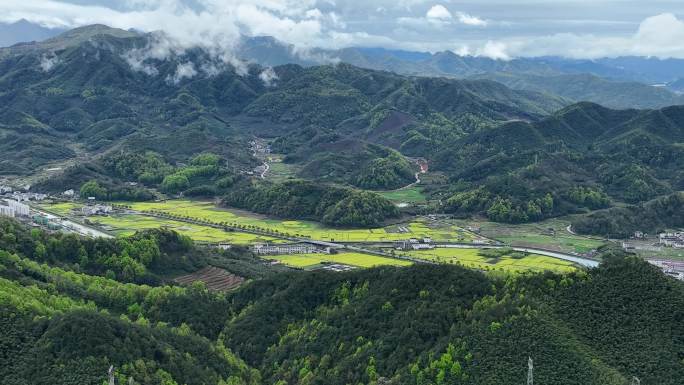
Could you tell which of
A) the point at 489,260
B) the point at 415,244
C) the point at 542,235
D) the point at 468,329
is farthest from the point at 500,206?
the point at 468,329

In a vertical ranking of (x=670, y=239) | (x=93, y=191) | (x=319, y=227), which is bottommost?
(x=319, y=227)

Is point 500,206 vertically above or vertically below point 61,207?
above

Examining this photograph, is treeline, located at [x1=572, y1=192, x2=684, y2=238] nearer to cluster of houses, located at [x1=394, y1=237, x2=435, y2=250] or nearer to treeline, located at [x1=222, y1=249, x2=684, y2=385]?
cluster of houses, located at [x1=394, y1=237, x2=435, y2=250]

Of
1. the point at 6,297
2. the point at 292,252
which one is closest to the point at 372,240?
the point at 292,252

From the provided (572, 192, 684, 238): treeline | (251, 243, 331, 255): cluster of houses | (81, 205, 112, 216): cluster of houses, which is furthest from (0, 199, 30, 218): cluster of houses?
(572, 192, 684, 238): treeline

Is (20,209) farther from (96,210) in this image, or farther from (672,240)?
(672,240)

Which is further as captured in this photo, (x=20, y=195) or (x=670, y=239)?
(x=20, y=195)

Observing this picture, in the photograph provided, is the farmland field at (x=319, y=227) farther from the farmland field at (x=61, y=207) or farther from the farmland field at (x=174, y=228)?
the farmland field at (x=61, y=207)

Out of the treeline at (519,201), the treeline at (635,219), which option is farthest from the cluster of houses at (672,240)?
the treeline at (519,201)
